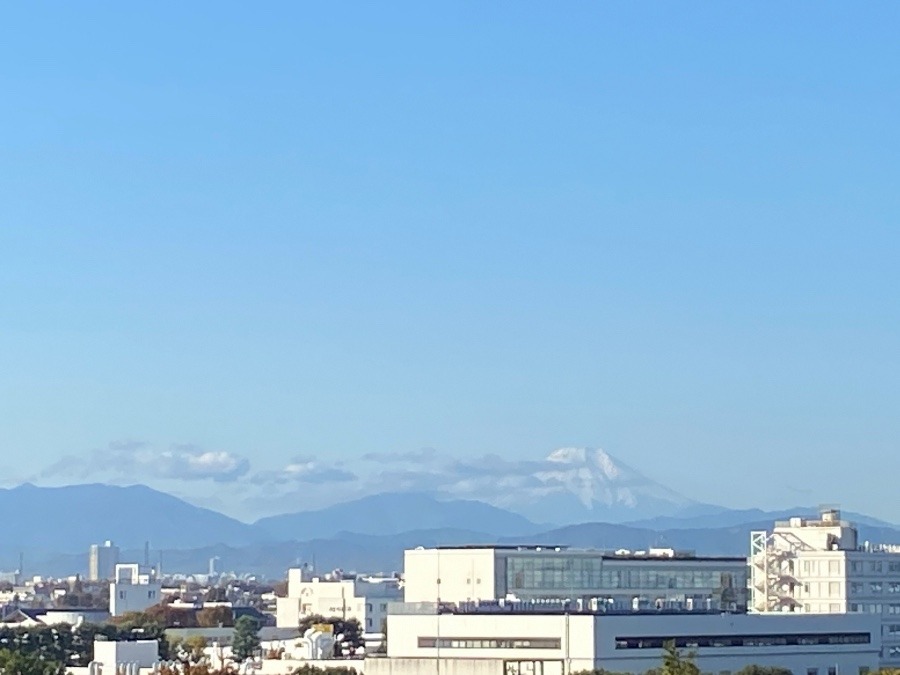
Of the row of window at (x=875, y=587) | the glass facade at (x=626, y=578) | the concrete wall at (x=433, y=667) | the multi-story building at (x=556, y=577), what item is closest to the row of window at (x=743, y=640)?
the concrete wall at (x=433, y=667)

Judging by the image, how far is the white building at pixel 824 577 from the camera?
106188 mm

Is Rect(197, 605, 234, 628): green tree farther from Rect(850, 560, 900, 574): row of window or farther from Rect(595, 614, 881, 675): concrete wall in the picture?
Rect(595, 614, 881, 675): concrete wall

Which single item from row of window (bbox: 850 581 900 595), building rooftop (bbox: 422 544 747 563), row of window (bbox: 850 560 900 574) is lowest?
row of window (bbox: 850 581 900 595)

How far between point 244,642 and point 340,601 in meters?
44.7

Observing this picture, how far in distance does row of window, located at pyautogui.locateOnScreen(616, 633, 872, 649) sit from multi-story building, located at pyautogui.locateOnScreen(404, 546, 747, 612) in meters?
6.91

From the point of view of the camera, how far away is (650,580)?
103375 millimetres

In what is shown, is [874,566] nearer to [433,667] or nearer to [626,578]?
[626,578]

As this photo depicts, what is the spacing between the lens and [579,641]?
75812 mm

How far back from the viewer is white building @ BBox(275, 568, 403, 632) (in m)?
144

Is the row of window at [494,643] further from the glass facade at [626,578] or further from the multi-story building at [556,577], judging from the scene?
the glass facade at [626,578]

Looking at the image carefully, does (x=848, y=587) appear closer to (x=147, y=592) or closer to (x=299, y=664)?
(x=299, y=664)

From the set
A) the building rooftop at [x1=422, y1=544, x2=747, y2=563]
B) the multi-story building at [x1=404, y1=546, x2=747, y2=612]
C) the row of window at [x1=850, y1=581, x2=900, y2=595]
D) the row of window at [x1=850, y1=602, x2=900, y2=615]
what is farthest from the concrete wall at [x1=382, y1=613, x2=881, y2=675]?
the row of window at [x1=850, y1=581, x2=900, y2=595]

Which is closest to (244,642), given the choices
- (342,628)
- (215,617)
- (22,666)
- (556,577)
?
(342,628)

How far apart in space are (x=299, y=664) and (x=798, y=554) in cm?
3403
